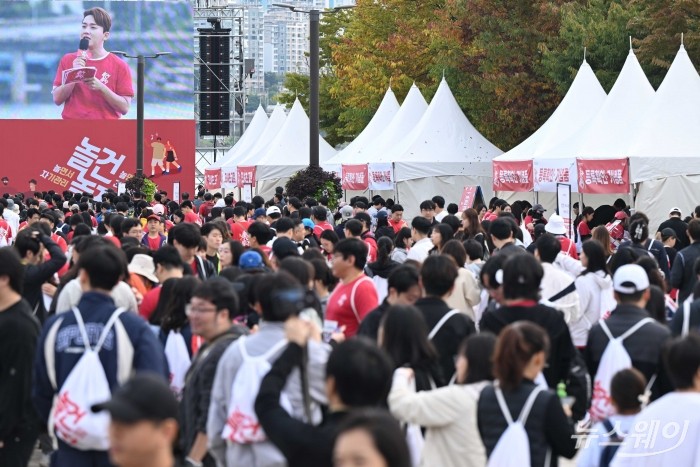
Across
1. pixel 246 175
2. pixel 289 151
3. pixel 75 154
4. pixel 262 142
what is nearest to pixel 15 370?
pixel 246 175

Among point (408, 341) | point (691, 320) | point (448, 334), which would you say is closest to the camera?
point (408, 341)

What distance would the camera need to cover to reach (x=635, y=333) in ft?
23.2

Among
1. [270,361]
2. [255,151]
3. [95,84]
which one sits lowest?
[270,361]

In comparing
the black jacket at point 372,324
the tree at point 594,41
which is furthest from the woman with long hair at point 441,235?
the tree at point 594,41

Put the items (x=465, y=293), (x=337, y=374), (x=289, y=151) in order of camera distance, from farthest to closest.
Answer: (x=289, y=151) < (x=465, y=293) < (x=337, y=374)

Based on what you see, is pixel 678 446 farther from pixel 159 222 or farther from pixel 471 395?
pixel 159 222

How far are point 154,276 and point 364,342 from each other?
16.7 ft

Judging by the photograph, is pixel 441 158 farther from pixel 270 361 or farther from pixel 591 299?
pixel 270 361

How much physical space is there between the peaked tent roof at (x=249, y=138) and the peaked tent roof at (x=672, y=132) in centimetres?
2752

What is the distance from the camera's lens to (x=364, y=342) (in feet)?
15.7

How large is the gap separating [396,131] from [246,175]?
8.34 meters

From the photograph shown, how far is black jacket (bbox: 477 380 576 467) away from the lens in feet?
18.2

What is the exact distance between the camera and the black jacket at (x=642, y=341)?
23.0 feet

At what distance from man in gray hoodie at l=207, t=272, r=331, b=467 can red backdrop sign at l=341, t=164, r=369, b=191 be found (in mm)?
29718
